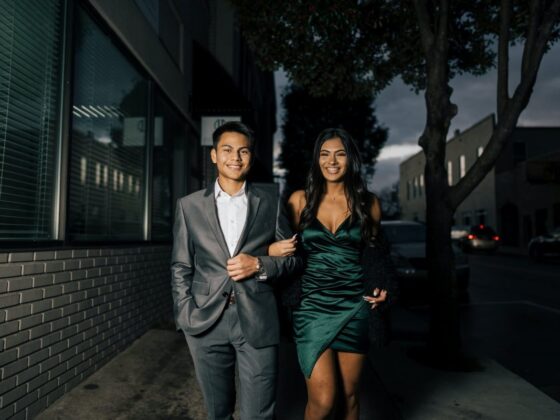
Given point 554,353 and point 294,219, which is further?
point 554,353

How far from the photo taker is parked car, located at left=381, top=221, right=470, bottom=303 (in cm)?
955

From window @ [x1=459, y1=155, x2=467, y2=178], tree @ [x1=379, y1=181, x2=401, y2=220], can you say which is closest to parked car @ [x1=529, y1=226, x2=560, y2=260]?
window @ [x1=459, y1=155, x2=467, y2=178]

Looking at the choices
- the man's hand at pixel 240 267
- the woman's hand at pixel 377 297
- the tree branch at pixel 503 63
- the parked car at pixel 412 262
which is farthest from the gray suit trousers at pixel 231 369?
the parked car at pixel 412 262

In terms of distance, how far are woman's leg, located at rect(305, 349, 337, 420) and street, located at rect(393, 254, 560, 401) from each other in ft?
9.74

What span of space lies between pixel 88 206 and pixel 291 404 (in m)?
2.75

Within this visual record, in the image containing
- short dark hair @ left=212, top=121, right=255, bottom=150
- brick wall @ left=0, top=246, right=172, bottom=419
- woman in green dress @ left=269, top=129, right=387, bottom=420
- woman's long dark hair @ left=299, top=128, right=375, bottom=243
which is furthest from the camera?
brick wall @ left=0, top=246, right=172, bottom=419

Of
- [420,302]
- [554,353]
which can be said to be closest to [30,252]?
[554,353]

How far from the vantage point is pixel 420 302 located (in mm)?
9766

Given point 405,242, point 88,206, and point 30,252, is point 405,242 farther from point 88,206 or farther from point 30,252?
point 30,252

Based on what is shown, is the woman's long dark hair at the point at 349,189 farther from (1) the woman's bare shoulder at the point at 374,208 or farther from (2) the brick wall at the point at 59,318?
(2) the brick wall at the point at 59,318

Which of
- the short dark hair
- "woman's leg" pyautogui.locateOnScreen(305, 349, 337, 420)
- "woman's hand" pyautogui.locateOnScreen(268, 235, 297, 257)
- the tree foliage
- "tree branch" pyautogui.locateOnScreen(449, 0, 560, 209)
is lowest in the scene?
"woman's leg" pyautogui.locateOnScreen(305, 349, 337, 420)

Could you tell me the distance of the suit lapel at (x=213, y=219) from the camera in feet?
7.50

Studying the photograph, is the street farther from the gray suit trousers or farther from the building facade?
the building facade

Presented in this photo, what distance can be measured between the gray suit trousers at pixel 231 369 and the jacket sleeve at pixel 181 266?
0.18 metres
